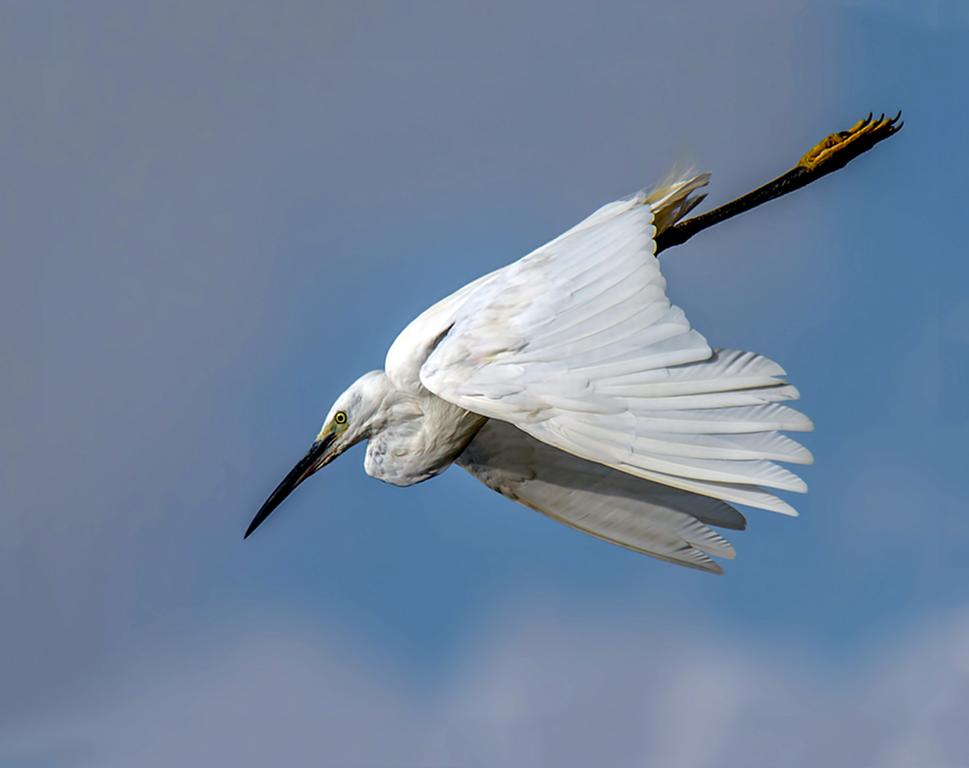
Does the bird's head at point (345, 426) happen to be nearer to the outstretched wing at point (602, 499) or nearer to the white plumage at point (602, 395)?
the white plumage at point (602, 395)

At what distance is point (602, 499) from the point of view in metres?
4.33

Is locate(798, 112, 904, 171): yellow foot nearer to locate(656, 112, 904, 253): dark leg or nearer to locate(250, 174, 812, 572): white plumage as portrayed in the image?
locate(656, 112, 904, 253): dark leg

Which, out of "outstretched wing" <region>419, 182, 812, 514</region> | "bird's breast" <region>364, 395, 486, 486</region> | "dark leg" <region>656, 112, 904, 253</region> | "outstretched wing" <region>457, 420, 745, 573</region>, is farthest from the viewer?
"dark leg" <region>656, 112, 904, 253</region>

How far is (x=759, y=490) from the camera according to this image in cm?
325

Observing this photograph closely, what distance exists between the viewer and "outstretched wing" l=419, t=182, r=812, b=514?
325 centimetres

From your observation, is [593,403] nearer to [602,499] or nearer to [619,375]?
[619,375]

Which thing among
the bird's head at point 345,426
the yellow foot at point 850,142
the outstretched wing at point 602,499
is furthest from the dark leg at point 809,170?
the bird's head at point 345,426

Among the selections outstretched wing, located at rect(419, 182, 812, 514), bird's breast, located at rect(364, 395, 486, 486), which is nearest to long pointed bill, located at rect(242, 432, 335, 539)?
bird's breast, located at rect(364, 395, 486, 486)

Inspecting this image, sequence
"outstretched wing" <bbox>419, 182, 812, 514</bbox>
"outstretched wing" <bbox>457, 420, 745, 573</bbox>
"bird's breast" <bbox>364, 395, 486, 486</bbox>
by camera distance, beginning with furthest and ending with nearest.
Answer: "outstretched wing" <bbox>457, 420, 745, 573</bbox> → "bird's breast" <bbox>364, 395, 486, 486</bbox> → "outstretched wing" <bbox>419, 182, 812, 514</bbox>

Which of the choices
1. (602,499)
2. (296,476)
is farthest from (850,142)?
(296,476)

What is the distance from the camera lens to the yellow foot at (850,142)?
4738 millimetres

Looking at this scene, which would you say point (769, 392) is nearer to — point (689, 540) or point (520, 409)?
point (520, 409)

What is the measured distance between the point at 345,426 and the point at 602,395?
1.17 m

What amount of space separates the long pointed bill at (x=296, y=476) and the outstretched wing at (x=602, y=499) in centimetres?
48
